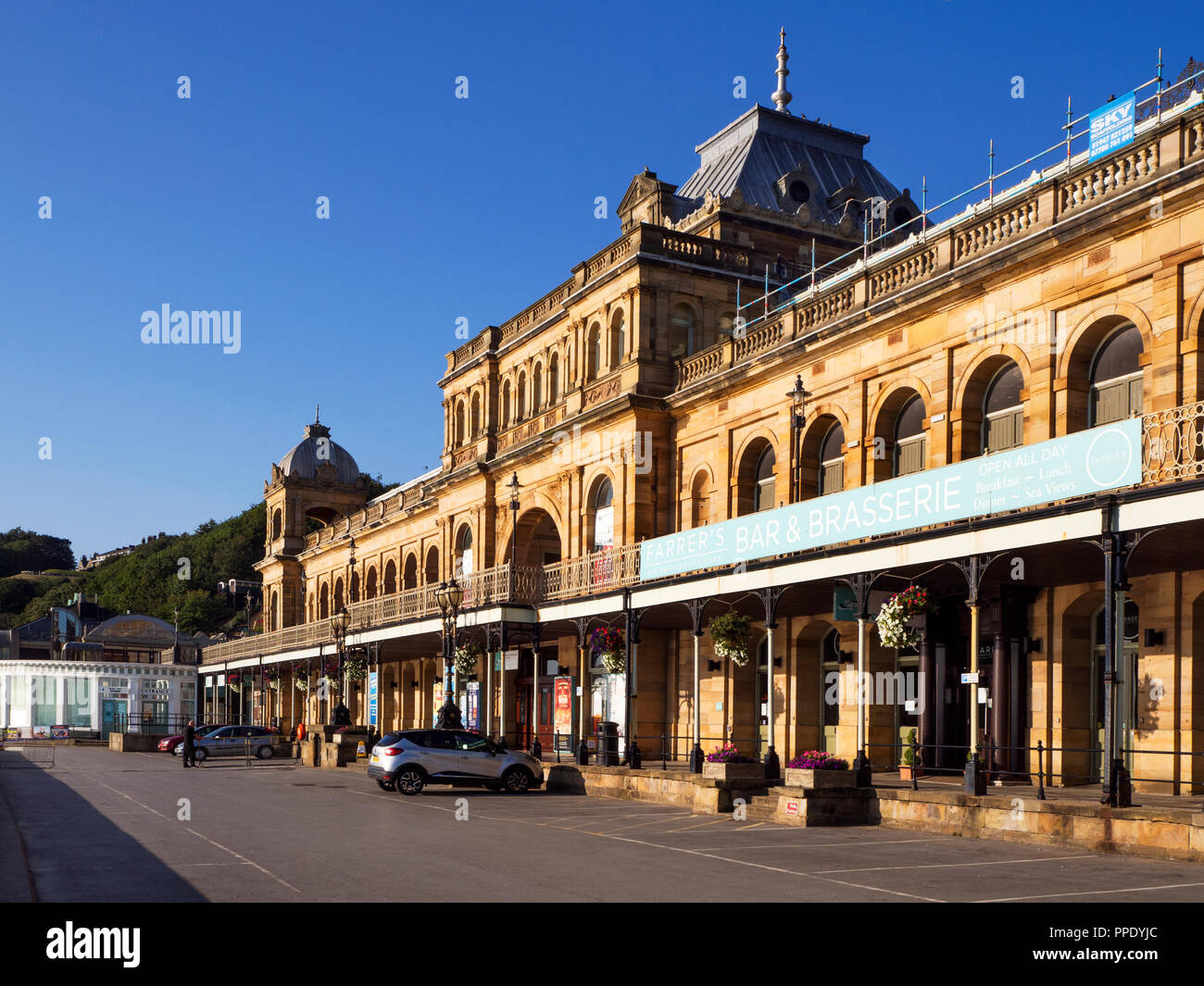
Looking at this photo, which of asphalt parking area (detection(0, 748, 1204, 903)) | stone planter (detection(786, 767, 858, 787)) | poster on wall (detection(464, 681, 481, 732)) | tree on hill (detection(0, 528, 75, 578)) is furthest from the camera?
tree on hill (detection(0, 528, 75, 578))

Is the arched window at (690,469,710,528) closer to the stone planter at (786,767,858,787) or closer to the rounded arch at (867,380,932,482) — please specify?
the rounded arch at (867,380,932,482)

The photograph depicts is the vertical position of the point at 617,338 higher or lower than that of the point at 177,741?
higher

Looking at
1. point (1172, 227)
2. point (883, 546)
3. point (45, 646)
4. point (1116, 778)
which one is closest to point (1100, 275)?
point (1172, 227)

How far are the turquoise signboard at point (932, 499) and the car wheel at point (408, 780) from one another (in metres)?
6.59

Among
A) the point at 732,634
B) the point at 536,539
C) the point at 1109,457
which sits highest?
the point at 1109,457

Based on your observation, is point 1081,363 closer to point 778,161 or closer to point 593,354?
point 593,354

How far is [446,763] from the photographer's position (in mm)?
26922

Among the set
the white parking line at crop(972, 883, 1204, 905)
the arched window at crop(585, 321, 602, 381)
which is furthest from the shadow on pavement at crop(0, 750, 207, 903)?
the arched window at crop(585, 321, 602, 381)

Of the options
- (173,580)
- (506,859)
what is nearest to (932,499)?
(506,859)

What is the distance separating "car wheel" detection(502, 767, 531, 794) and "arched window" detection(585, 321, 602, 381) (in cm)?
1256

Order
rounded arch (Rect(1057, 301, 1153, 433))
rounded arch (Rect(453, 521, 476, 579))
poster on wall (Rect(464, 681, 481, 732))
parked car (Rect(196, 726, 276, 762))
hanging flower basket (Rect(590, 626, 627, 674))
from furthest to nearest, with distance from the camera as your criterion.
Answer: parked car (Rect(196, 726, 276, 762))
rounded arch (Rect(453, 521, 476, 579))
poster on wall (Rect(464, 681, 481, 732))
hanging flower basket (Rect(590, 626, 627, 674))
rounded arch (Rect(1057, 301, 1153, 433))

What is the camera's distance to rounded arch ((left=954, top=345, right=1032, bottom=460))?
73.9 ft

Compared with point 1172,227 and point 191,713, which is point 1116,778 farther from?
point 191,713

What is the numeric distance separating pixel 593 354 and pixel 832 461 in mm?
10268
